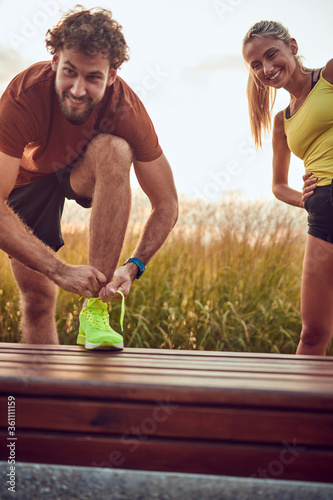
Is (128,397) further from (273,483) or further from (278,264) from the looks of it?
(278,264)

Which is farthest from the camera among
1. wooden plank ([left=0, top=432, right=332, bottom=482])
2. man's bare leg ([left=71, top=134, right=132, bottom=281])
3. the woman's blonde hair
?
the woman's blonde hair

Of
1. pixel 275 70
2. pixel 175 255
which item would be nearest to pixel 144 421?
pixel 275 70

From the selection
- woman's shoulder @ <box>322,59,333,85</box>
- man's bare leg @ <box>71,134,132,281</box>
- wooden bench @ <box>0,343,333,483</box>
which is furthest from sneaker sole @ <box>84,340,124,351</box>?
woman's shoulder @ <box>322,59,333,85</box>

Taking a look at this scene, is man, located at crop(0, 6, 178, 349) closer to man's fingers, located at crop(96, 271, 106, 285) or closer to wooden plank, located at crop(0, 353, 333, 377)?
man's fingers, located at crop(96, 271, 106, 285)

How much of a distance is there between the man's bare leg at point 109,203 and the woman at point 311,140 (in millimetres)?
623

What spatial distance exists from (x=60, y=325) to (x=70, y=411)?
6.11ft

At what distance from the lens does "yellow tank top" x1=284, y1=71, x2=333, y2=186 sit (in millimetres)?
1861

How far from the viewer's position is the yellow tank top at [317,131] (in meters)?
1.86

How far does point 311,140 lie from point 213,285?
1.37m

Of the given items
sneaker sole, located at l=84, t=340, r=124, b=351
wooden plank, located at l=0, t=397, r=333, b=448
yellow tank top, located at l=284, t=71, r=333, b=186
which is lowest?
wooden plank, located at l=0, t=397, r=333, b=448

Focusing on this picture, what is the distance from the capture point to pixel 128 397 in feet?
3.87

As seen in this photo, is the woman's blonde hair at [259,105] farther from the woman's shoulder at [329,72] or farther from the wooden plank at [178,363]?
the wooden plank at [178,363]

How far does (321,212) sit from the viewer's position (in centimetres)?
188

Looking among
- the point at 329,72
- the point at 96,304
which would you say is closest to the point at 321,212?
the point at 329,72
